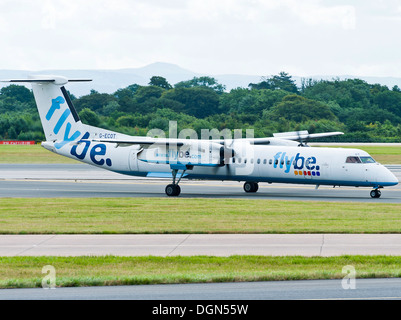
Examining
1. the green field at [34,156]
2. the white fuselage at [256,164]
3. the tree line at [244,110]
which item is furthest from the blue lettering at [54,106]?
the green field at [34,156]

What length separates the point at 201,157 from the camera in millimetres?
33844

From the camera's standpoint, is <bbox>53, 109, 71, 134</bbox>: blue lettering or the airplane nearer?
the airplane

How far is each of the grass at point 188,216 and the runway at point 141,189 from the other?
11.8 ft

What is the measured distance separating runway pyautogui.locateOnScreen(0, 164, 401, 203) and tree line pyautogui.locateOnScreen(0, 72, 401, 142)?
59.8ft

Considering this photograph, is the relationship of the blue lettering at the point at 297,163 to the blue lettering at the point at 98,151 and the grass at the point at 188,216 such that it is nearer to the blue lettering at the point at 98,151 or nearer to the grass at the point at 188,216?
the grass at the point at 188,216

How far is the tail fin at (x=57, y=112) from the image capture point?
36469 mm

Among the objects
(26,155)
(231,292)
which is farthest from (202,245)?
(26,155)

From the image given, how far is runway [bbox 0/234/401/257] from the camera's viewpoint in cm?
1591

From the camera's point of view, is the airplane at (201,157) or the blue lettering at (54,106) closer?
the airplane at (201,157)

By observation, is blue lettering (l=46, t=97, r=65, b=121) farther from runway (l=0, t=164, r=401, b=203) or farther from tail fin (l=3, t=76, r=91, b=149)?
runway (l=0, t=164, r=401, b=203)

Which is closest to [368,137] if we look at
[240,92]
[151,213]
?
[240,92]

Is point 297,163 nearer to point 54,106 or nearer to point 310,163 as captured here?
point 310,163

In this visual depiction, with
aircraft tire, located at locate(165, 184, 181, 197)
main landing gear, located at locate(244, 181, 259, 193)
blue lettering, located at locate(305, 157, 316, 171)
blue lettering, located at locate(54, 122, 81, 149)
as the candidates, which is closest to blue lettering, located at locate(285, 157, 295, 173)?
blue lettering, located at locate(305, 157, 316, 171)

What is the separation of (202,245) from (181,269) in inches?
115
